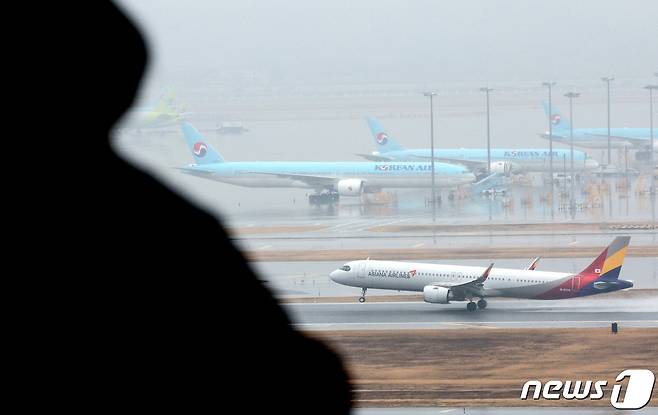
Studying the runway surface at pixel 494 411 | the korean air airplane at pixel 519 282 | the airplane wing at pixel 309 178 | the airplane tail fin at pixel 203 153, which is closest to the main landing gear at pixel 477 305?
the korean air airplane at pixel 519 282

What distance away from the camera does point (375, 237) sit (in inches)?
2215

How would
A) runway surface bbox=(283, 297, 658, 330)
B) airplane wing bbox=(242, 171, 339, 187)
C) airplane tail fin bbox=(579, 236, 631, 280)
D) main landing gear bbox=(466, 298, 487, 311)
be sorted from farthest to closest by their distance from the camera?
1. airplane wing bbox=(242, 171, 339, 187)
2. airplane tail fin bbox=(579, 236, 631, 280)
3. main landing gear bbox=(466, 298, 487, 311)
4. runway surface bbox=(283, 297, 658, 330)

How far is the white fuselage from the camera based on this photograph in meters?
37.2

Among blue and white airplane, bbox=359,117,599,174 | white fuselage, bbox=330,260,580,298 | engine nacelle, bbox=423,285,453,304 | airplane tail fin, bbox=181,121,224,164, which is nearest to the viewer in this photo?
engine nacelle, bbox=423,285,453,304

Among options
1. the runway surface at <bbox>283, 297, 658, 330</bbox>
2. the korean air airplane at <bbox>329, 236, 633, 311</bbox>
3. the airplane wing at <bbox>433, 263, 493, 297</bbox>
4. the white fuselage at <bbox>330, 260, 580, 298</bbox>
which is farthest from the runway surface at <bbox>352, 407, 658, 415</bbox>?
the white fuselage at <bbox>330, 260, 580, 298</bbox>

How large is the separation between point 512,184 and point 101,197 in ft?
294

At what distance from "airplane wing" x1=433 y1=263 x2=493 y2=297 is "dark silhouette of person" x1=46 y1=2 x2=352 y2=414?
3580cm

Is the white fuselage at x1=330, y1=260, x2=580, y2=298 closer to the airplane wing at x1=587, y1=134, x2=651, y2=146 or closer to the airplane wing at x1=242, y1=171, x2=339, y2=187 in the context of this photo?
the airplane wing at x1=242, y1=171, x2=339, y2=187

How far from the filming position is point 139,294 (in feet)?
4.06

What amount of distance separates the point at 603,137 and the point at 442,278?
244ft

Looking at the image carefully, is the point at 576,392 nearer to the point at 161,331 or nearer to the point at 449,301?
the point at 449,301

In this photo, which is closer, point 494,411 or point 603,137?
point 494,411

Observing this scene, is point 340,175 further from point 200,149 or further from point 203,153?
point 200,149

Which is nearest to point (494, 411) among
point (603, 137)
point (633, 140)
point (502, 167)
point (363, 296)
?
point (363, 296)
